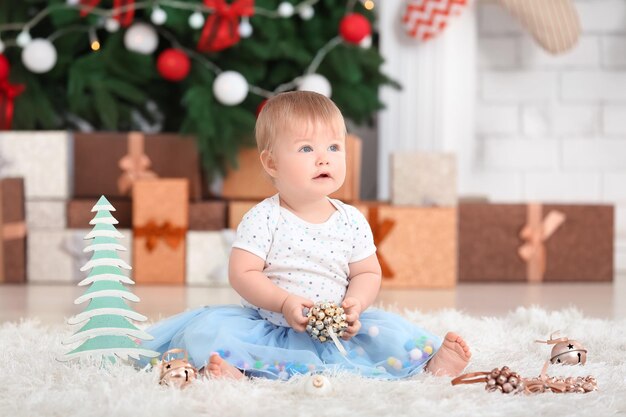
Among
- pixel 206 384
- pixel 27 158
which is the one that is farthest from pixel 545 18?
pixel 206 384

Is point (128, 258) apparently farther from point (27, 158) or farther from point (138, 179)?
point (27, 158)

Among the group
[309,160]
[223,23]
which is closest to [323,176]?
[309,160]

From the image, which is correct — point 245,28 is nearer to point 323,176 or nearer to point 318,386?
point 323,176

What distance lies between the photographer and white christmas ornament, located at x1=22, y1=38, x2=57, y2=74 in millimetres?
2797

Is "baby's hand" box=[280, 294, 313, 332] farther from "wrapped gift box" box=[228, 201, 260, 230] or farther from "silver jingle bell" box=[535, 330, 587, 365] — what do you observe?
"wrapped gift box" box=[228, 201, 260, 230]

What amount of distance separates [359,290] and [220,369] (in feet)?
0.97

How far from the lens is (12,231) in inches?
111

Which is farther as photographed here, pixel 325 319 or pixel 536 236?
pixel 536 236

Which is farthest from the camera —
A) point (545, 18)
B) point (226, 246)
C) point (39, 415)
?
point (545, 18)

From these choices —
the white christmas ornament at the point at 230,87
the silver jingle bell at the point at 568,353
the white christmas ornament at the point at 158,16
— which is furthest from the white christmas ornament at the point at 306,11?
the silver jingle bell at the point at 568,353

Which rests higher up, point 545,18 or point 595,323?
point 545,18

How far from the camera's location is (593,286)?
9.48 feet

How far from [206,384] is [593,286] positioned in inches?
75.6

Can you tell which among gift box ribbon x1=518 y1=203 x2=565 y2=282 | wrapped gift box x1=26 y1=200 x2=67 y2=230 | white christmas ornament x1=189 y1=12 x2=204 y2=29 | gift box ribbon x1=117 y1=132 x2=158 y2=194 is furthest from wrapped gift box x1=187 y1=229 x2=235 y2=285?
gift box ribbon x1=518 y1=203 x2=565 y2=282
